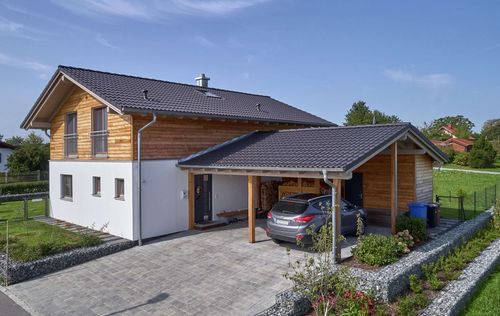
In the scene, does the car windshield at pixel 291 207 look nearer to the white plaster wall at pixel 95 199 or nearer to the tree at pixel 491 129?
the white plaster wall at pixel 95 199

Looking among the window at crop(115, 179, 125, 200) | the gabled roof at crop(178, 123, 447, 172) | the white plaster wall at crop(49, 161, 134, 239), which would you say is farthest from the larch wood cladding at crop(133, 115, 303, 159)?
the window at crop(115, 179, 125, 200)

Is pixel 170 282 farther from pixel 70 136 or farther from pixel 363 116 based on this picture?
pixel 363 116

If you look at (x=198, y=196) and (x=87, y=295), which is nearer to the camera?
(x=87, y=295)

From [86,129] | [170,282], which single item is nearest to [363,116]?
[86,129]

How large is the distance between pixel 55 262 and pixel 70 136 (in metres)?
7.52

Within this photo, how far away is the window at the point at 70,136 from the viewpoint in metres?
15.8

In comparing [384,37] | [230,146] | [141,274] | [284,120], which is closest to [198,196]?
[230,146]

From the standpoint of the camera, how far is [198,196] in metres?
14.3

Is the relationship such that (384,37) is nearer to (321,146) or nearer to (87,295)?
(321,146)

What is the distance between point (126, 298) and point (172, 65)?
11830 mm

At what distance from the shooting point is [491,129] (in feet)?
304

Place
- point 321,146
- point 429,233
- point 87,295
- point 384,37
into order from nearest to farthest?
1. point 87,295
2. point 321,146
3. point 429,233
4. point 384,37

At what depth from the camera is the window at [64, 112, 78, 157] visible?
15.8 metres

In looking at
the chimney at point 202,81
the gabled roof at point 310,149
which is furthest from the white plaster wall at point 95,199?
the chimney at point 202,81
